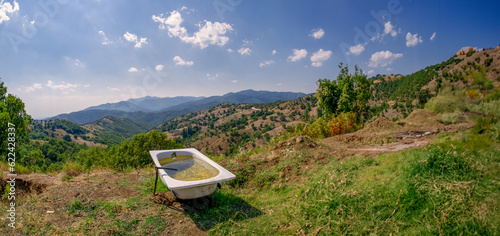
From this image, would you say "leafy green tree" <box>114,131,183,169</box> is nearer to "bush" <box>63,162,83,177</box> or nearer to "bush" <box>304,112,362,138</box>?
"bush" <box>63,162,83,177</box>

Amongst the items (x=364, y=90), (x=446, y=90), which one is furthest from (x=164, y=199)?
(x=364, y=90)

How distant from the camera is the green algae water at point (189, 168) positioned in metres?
4.46

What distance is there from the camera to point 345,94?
10.2m

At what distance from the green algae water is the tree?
789 cm

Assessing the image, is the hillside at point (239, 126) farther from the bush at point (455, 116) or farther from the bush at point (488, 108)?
the bush at point (488, 108)

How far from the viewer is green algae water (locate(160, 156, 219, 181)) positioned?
446 cm

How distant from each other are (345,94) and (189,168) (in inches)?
329

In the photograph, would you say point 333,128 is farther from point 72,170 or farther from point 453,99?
point 72,170

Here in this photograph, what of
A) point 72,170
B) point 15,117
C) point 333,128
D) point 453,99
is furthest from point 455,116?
point 15,117

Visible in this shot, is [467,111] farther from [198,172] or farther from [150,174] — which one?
[150,174]

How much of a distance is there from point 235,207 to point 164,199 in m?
1.38

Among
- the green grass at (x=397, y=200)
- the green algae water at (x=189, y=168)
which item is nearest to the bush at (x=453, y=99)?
the green grass at (x=397, y=200)

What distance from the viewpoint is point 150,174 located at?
5.82m

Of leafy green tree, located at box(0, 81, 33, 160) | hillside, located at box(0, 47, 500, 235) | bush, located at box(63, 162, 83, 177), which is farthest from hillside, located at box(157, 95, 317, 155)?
hillside, located at box(0, 47, 500, 235)
